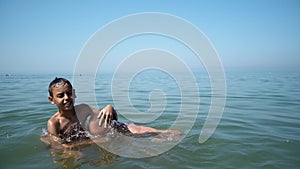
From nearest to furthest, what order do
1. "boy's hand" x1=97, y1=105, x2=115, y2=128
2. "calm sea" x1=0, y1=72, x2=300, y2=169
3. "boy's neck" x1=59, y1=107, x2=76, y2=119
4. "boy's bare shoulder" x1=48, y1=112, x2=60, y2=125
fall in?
1. "calm sea" x1=0, y1=72, x2=300, y2=169
2. "boy's hand" x1=97, y1=105, x2=115, y2=128
3. "boy's bare shoulder" x1=48, y1=112, x2=60, y2=125
4. "boy's neck" x1=59, y1=107, x2=76, y2=119

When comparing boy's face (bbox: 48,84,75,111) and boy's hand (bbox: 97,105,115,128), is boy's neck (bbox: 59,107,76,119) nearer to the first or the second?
boy's face (bbox: 48,84,75,111)

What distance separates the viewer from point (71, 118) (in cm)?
450

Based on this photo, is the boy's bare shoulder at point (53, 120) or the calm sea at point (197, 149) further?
the boy's bare shoulder at point (53, 120)

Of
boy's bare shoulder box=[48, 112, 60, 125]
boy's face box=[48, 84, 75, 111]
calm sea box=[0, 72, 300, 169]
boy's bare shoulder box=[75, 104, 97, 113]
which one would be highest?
boy's face box=[48, 84, 75, 111]

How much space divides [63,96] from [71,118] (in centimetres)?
54

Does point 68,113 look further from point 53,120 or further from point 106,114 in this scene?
point 106,114

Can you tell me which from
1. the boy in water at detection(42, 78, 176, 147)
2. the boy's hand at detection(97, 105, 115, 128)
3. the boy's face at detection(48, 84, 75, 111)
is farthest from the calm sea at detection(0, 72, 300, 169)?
the boy's face at detection(48, 84, 75, 111)

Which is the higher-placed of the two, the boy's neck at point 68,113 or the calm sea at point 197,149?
the boy's neck at point 68,113

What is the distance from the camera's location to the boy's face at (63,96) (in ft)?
13.5

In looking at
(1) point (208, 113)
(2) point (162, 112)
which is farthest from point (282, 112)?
(2) point (162, 112)

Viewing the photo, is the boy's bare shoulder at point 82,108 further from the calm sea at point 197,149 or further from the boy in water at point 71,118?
the calm sea at point 197,149

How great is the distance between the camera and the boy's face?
4.11m

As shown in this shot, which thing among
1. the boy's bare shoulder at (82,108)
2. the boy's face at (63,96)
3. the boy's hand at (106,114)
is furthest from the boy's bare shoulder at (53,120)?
→ the boy's hand at (106,114)

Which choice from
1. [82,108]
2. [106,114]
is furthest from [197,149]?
[82,108]
